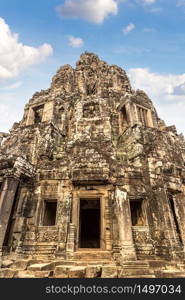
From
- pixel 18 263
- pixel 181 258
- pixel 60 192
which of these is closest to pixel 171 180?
pixel 181 258

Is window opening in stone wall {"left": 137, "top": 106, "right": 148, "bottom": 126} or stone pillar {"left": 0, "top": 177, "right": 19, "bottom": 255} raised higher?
window opening in stone wall {"left": 137, "top": 106, "right": 148, "bottom": 126}

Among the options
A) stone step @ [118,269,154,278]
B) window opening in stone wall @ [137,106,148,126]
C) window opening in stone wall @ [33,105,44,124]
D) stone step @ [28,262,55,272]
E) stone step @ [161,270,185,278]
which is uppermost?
window opening in stone wall @ [33,105,44,124]

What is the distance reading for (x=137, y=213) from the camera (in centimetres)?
933

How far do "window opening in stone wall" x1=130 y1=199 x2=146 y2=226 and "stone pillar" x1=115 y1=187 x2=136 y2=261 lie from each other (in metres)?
1.11

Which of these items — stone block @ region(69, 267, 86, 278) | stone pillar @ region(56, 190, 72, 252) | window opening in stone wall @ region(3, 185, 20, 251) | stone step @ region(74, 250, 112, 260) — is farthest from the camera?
stone pillar @ region(56, 190, 72, 252)

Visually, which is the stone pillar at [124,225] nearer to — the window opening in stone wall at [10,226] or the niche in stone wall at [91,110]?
the window opening in stone wall at [10,226]

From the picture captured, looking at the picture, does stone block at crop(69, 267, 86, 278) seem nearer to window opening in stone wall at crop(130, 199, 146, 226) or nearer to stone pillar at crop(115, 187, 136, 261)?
stone pillar at crop(115, 187, 136, 261)

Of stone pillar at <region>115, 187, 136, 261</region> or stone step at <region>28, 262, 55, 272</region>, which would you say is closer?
stone step at <region>28, 262, 55, 272</region>

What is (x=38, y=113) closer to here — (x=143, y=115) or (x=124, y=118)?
(x=124, y=118)

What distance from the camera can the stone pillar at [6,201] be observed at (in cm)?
751

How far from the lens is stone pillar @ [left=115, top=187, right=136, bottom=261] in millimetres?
7176

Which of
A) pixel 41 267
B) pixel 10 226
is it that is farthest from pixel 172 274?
pixel 10 226

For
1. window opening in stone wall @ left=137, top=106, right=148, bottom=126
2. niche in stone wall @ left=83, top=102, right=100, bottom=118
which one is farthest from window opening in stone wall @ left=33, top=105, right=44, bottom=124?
window opening in stone wall @ left=137, top=106, right=148, bottom=126

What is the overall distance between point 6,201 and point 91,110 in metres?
9.61
